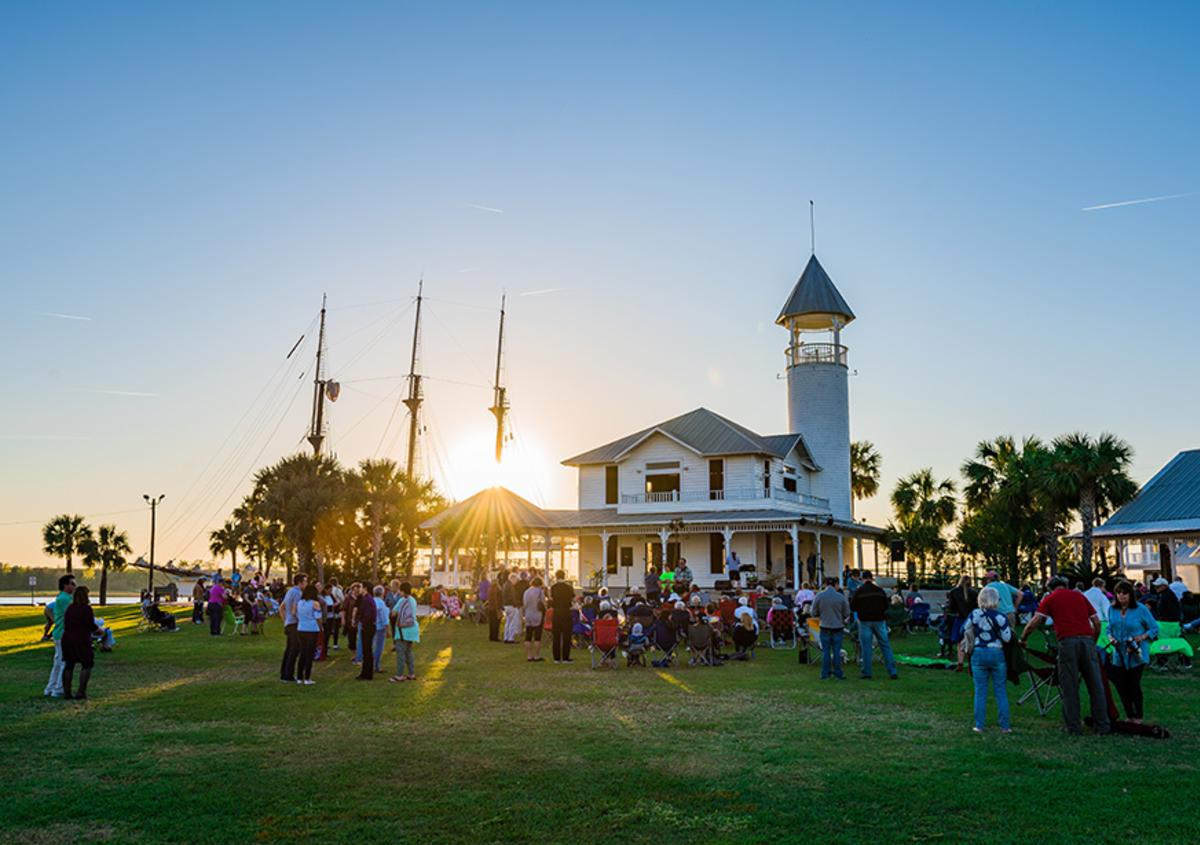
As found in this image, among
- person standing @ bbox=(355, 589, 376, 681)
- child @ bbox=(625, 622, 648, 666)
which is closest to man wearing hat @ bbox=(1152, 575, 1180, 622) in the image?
child @ bbox=(625, 622, 648, 666)

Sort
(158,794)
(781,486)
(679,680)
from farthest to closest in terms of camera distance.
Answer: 1. (781,486)
2. (679,680)
3. (158,794)

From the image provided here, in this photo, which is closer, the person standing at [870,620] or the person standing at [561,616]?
the person standing at [870,620]

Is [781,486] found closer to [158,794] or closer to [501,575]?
[501,575]

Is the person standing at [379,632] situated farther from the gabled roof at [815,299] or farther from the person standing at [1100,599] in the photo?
the gabled roof at [815,299]

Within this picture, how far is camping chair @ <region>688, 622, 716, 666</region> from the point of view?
736 inches

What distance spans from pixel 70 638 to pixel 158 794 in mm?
6869

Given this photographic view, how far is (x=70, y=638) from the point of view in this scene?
13.6m

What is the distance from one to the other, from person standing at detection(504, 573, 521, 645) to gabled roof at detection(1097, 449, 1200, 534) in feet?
71.7

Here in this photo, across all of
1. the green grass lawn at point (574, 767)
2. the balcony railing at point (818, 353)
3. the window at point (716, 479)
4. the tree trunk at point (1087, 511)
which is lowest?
the green grass lawn at point (574, 767)

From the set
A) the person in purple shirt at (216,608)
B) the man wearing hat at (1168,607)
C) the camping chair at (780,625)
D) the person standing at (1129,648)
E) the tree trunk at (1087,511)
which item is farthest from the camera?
the tree trunk at (1087,511)

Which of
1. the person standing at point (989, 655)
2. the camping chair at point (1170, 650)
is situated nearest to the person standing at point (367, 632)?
the person standing at point (989, 655)

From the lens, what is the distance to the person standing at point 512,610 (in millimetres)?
23062

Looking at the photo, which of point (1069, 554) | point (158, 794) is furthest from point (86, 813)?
point (1069, 554)

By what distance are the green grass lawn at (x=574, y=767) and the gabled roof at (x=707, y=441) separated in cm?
2788
